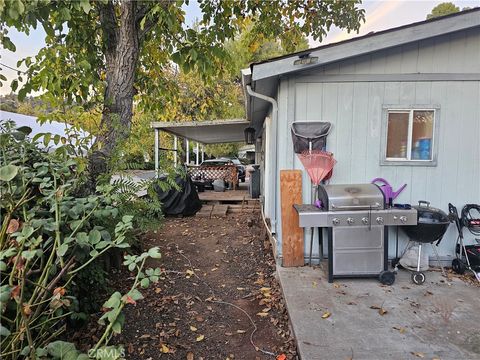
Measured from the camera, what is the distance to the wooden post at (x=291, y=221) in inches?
173

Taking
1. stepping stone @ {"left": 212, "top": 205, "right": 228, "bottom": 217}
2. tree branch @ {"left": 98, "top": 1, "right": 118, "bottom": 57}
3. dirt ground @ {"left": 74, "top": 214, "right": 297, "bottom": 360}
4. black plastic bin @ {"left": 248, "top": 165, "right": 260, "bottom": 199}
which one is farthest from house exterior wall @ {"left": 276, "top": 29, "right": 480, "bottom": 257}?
black plastic bin @ {"left": 248, "top": 165, "right": 260, "bottom": 199}

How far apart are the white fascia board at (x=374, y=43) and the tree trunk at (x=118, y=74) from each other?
61.2 inches

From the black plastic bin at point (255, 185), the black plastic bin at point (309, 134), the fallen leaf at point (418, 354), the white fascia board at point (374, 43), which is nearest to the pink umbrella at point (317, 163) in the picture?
the black plastic bin at point (309, 134)

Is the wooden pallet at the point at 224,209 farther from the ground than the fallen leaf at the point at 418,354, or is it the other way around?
the wooden pallet at the point at 224,209

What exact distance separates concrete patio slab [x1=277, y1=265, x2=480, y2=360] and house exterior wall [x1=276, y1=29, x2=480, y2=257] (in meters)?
1.03

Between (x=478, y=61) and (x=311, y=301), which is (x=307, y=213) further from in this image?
(x=478, y=61)

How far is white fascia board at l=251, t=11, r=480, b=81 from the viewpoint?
399cm

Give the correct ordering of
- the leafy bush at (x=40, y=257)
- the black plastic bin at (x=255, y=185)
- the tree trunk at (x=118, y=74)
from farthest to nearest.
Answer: the black plastic bin at (x=255, y=185) → the tree trunk at (x=118, y=74) → the leafy bush at (x=40, y=257)

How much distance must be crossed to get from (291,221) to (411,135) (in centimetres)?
204

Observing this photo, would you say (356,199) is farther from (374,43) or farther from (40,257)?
(40,257)

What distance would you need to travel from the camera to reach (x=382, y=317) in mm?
3104

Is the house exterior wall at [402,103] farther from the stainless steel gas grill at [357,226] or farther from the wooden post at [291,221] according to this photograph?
the stainless steel gas grill at [357,226]

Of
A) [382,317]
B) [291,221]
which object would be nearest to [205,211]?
[291,221]

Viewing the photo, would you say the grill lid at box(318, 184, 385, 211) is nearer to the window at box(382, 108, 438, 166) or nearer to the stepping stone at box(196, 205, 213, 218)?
the window at box(382, 108, 438, 166)
